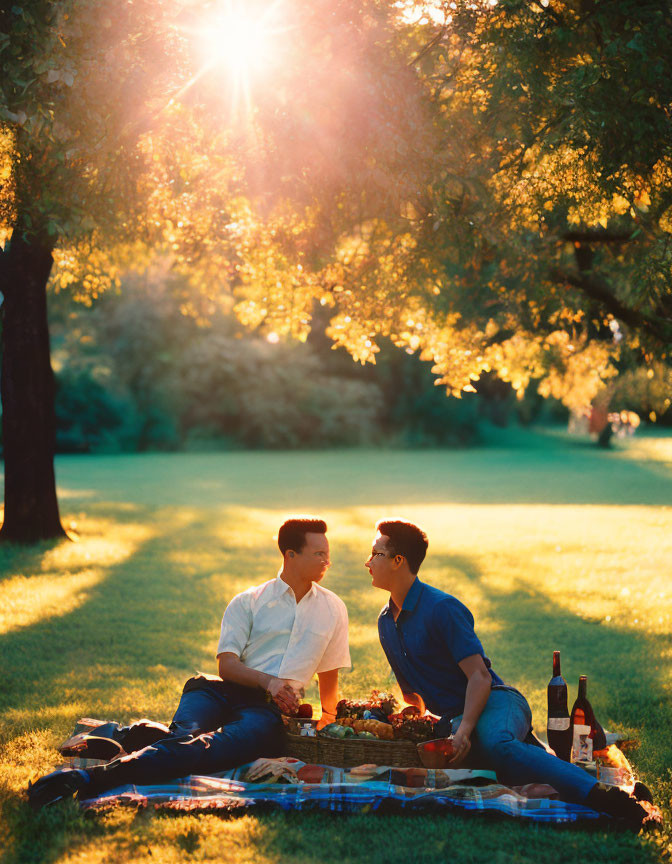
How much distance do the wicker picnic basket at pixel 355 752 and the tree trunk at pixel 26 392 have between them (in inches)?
411

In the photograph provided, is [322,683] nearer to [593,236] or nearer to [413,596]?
[413,596]

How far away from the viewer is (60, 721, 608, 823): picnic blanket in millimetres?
4707

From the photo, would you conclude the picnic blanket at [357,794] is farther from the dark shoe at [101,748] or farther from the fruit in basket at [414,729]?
the dark shoe at [101,748]

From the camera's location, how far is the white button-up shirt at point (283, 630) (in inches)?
218

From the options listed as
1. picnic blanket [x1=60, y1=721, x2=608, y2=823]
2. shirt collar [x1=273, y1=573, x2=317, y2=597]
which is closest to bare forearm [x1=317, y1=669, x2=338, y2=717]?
shirt collar [x1=273, y1=573, x2=317, y2=597]

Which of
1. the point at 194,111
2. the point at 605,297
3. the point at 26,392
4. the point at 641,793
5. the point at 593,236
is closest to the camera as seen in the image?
the point at 641,793

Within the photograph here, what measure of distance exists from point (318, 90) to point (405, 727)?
16.4 ft

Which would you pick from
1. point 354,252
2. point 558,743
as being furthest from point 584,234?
point 558,743

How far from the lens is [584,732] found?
17.9 feet

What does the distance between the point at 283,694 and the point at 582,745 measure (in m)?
1.78

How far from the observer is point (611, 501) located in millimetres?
25953

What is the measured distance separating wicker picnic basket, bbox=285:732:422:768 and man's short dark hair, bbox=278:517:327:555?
111cm

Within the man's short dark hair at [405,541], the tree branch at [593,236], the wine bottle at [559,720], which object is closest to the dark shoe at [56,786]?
the man's short dark hair at [405,541]

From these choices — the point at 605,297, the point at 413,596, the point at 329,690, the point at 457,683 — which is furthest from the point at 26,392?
the point at 457,683
